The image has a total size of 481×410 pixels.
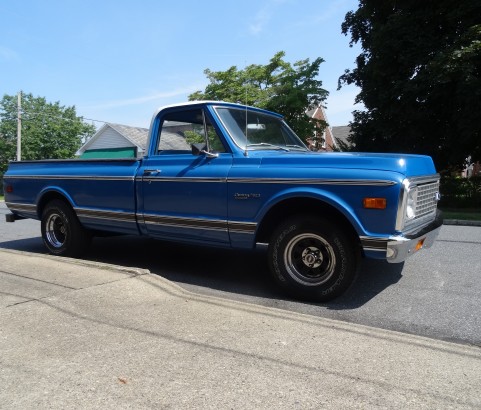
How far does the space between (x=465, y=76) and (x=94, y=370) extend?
1529 cm

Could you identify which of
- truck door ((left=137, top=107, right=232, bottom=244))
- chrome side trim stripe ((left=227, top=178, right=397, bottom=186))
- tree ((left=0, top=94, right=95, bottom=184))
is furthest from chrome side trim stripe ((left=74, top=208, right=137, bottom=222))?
tree ((left=0, top=94, right=95, bottom=184))

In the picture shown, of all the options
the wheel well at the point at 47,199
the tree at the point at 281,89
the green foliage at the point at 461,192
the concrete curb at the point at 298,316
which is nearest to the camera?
the concrete curb at the point at 298,316

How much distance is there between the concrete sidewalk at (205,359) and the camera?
2.49m

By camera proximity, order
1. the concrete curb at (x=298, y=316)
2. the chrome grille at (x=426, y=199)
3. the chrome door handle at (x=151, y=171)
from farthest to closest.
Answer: the chrome door handle at (x=151, y=171)
the chrome grille at (x=426, y=199)
the concrete curb at (x=298, y=316)

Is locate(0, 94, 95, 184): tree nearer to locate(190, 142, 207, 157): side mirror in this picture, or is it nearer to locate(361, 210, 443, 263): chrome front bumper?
locate(190, 142, 207, 157): side mirror

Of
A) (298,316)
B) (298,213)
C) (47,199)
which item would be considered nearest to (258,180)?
(298,213)

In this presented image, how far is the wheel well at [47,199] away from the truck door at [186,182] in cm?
165

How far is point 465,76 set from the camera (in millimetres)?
14484

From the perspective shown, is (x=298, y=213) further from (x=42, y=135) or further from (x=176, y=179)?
(x=42, y=135)

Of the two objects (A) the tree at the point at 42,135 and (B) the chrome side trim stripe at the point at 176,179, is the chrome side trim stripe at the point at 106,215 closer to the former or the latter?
(B) the chrome side trim stripe at the point at 176,179

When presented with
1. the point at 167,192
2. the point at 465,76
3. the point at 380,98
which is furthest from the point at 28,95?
the point at 167,192

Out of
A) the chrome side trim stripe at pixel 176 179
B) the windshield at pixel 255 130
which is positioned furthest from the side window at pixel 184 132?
the chrome side trim stripe at pixel 176 179

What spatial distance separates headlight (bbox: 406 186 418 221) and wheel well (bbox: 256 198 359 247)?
1.69ft

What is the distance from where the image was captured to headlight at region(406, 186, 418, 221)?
3.99 m
